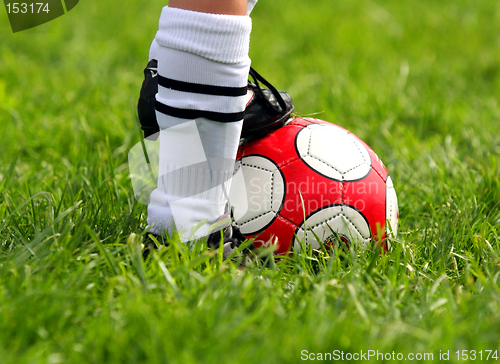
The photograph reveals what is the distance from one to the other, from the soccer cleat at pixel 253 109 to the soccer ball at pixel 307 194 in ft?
0.22

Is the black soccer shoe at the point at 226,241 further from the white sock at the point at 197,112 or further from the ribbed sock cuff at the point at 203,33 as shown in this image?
the ribbed sock cuff at the point at 203,33

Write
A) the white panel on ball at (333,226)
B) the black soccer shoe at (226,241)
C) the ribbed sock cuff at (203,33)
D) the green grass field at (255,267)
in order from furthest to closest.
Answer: the white panel on ball at (333,226) → the black soccer shoe at (226,241) → the ribbed sock cuff at (203,33) → the green grass field at (255,267)

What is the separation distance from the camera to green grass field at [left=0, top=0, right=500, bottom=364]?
4.55 ft

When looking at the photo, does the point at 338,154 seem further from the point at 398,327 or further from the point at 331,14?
the point at 331,14

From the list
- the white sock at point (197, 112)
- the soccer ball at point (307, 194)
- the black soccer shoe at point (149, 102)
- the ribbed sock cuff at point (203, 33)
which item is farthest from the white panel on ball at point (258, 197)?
the ribbed sock cuff at point (203, 33)

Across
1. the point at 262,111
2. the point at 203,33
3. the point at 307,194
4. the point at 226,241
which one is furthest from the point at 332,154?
the point at 203,33

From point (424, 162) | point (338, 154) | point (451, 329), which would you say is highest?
point (338, 154)

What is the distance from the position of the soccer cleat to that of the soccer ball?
0.22 feet

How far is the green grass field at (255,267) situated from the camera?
4.55 ft

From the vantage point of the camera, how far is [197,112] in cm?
185

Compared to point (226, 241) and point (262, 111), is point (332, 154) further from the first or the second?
point (226, 241)

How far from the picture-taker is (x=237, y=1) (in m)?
1.82

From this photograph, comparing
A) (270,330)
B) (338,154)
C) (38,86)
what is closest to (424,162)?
(338,154)

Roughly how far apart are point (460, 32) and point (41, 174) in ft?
18.0
